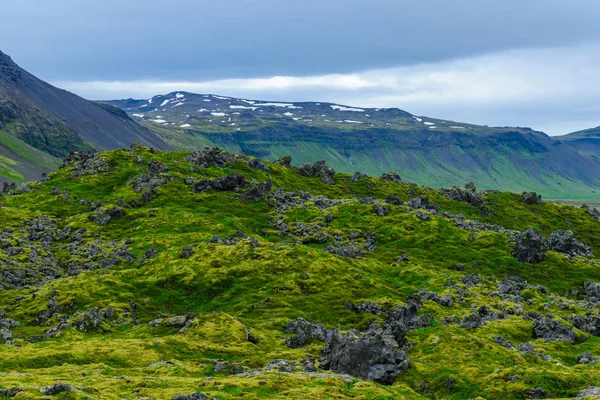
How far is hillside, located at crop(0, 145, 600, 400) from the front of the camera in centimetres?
6191

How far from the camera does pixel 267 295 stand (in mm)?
106625

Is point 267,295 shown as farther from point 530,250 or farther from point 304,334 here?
point 530,250

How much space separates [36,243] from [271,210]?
64536mm

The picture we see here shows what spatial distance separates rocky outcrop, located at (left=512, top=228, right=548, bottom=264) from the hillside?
0.41m

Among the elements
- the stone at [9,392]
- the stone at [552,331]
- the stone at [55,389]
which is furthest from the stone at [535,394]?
the stone at [9,392]

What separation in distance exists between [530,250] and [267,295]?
7636cm

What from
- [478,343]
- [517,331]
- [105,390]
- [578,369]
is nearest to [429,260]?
[517,331]

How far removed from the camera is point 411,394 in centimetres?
5684

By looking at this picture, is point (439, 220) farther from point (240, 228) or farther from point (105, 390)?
point (105, 390)

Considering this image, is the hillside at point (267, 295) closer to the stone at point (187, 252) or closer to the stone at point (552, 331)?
the stone at point (552, 331)

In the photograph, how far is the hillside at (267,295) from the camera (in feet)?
203

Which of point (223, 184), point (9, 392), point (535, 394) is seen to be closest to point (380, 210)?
point (223, 184)

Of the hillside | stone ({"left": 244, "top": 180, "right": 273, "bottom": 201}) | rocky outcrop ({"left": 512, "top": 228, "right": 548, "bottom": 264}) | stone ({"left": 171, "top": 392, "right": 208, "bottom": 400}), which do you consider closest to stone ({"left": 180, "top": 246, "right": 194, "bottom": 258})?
the hillside

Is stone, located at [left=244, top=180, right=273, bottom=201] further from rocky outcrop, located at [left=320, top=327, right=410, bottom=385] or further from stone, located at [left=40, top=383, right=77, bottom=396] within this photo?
stone, located at [left=40, top=383, right=77, bottom=396]
